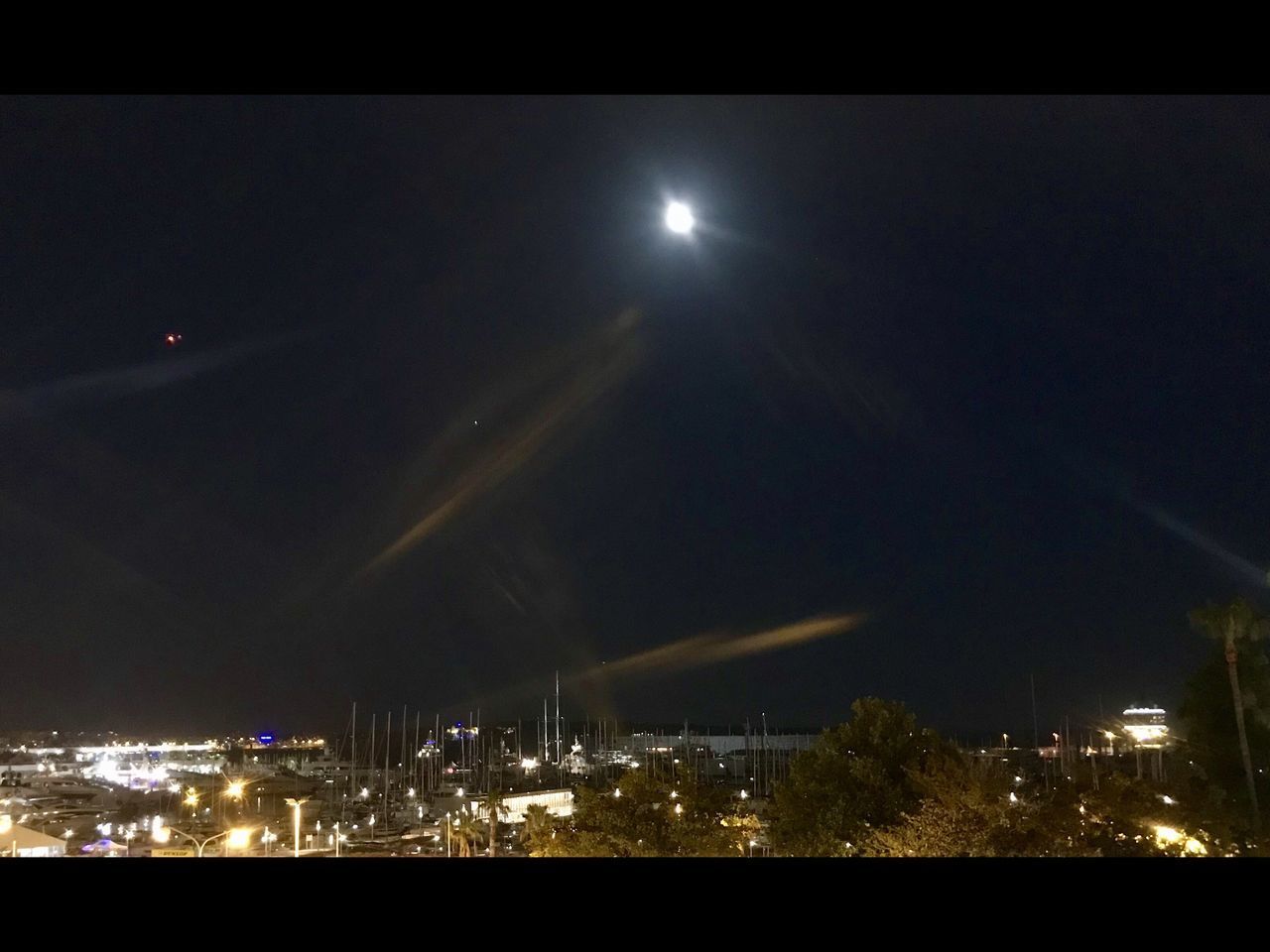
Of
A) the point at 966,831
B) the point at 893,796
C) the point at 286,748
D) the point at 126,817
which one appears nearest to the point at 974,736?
the point at 893,796

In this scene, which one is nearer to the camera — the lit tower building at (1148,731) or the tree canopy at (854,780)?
the tree canopy at (854,780)

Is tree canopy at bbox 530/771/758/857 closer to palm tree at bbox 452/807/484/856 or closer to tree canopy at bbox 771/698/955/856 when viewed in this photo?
tree canopy at bbox 771/698/955/856

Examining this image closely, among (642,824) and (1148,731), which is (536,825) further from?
(1148,731)

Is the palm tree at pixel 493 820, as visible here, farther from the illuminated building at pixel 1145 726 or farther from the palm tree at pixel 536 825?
the illuminated building at pixel 1145 726

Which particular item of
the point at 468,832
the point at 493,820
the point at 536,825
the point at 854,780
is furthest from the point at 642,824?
the point at 468,832

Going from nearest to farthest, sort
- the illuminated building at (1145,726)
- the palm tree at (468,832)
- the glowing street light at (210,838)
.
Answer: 1. the glowing street light at (210,838)
2. the palm tree at (468,832)
3. the illuminated building at (1145,726)

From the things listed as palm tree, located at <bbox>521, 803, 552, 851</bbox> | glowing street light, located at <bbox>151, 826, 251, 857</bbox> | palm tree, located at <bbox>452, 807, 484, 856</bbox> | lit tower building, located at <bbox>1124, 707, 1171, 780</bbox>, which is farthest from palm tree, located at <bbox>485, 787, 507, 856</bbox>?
lit tower building, located at <bbox>1124, 707, 1171, 780</bbox>

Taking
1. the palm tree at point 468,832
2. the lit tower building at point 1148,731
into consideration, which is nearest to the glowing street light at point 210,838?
the palm tree at point 468,832
